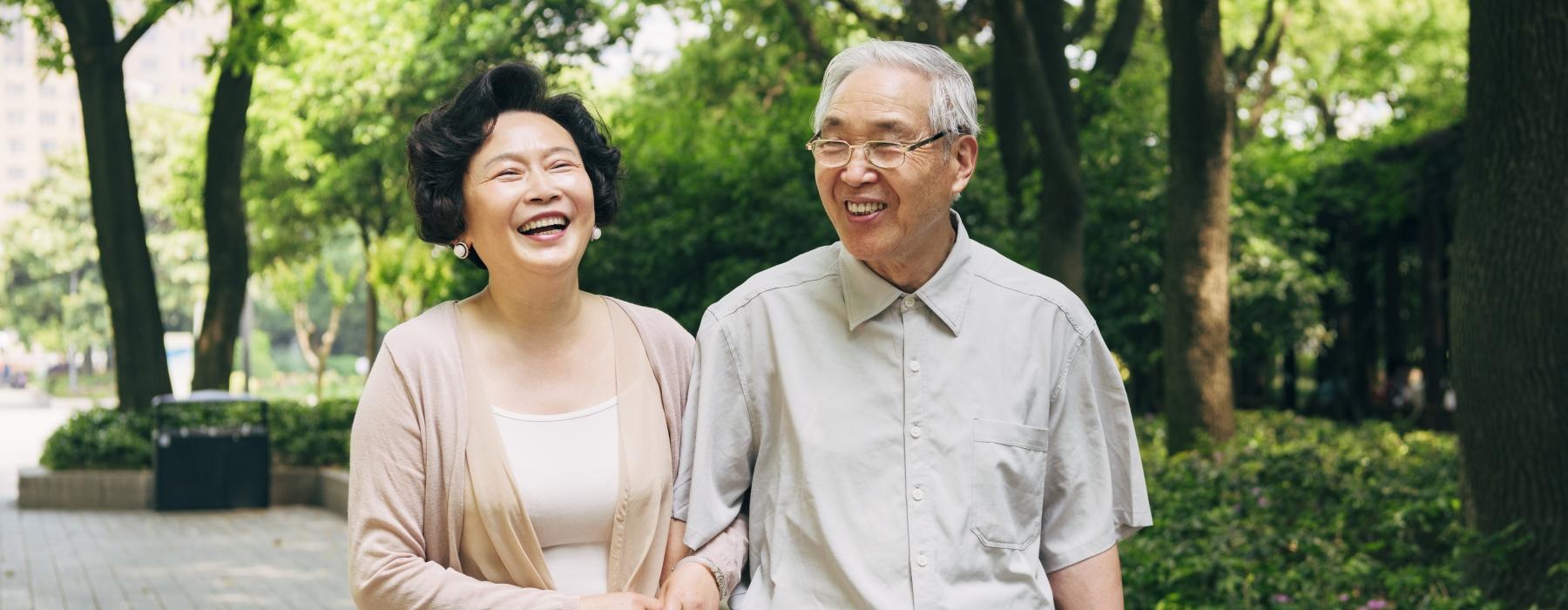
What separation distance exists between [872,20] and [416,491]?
1469cm

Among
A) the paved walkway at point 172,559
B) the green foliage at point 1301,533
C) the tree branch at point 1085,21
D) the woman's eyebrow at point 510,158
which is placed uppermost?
the tree branch at point 1085,21

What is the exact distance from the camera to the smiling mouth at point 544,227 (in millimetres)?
2732

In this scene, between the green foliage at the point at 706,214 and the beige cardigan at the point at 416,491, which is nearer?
the beige cardigan at the point at 416,491

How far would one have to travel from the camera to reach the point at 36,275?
6219 centimetres

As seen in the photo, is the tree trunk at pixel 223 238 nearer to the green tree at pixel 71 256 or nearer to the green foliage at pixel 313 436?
the green foliage at pixel 313 436

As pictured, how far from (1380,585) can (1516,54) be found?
7.46 ft

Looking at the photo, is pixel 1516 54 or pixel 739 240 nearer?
pixel 1516 54

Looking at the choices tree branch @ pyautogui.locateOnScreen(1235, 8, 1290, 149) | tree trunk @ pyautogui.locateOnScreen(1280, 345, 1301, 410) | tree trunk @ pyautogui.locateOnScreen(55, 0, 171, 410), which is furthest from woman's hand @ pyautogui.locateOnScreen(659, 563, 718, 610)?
tree trunk @ pyautogui.locateOnScreen(1280, 345, 1301, 410)

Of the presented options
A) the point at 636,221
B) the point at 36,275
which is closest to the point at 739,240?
the point at 636,221

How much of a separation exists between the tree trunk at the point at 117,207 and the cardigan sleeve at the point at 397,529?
14.0 m

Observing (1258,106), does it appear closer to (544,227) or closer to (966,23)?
(966,23)

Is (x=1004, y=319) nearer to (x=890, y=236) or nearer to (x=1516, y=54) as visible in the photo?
(x=890, y=236)

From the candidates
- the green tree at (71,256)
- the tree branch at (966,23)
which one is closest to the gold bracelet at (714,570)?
the tree branch at (966,23)

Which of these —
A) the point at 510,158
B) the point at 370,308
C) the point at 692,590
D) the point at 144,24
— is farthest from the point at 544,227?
the point at 370,308
